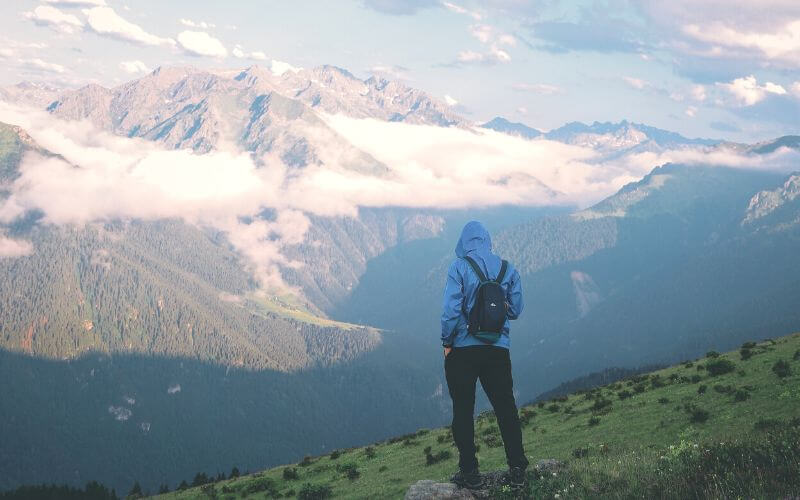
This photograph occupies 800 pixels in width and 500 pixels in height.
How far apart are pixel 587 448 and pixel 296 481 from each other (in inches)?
748

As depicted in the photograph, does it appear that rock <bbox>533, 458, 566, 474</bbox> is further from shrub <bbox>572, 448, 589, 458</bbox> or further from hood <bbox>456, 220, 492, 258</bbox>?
hood <bbox>456, 220, 492, 258</bbox>

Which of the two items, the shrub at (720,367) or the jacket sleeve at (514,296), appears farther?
the shrub at (720,367)

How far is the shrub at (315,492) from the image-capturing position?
88.8ft

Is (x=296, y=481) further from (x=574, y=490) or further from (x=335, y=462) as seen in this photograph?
(x=574, y=490)

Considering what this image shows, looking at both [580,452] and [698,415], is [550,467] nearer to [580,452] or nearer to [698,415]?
[580,452]

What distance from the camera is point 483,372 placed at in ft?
50.4

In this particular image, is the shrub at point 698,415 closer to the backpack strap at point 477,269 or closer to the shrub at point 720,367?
the shrub at point 720,367

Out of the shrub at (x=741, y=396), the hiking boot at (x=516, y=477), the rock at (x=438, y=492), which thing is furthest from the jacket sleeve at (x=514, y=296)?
the shrub at (x=741, y=396)

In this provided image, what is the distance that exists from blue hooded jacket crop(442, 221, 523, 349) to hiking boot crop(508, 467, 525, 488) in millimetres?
3170

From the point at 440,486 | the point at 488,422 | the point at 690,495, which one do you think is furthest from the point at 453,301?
the point at 488,422

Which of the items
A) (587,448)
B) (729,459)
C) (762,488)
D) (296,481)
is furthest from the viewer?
(296,481)

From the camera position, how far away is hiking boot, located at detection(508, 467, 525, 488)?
47.6ft

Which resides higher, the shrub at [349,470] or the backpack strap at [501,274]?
the backpack strap at [501,274]

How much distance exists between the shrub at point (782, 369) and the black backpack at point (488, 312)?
1652 centimetres
